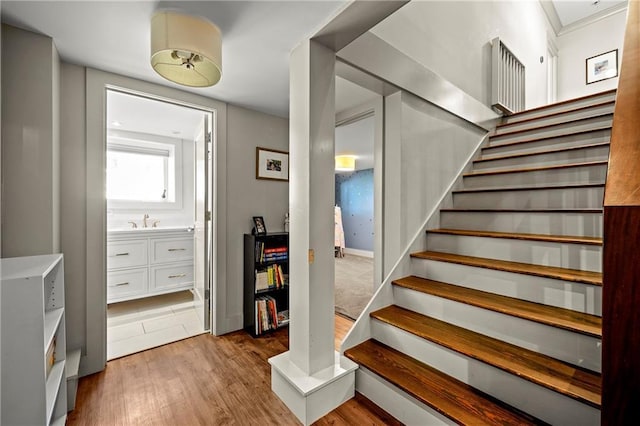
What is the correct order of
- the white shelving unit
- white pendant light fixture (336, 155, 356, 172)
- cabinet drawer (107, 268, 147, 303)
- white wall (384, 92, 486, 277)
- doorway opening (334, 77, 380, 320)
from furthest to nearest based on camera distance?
white pendant light fixture (336, 155, 356, 172) < cabinet drawer (107, 268, 147, 303) < doorway opening (334, 77, 380, 320) < white wall (384, 92, 486, 277) < the white shelving unit

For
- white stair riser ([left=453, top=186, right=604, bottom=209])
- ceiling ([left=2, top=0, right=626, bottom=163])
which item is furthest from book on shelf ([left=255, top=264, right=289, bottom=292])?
white stair riser ([left=453, top=186, right=604, bottom=209])

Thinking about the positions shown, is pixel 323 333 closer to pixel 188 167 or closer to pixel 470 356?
pixel 470 356

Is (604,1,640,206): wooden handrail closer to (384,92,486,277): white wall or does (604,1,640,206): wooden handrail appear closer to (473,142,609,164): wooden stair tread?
(384,92,486,277): white wall

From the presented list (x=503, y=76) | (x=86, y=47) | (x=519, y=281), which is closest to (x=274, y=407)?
(x=519, y=281)

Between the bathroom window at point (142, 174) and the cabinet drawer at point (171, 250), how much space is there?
743 millimetres

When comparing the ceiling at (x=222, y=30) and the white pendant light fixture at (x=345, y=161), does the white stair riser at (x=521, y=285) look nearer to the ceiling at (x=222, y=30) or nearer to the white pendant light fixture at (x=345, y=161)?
the ceiling at (x=222, y=30)

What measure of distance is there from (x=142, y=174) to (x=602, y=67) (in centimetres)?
744

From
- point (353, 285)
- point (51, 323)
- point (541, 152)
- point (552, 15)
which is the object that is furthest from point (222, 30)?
point (552, 15)

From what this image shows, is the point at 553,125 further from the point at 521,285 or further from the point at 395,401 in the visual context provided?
the point at 395,401

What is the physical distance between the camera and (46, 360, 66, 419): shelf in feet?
3.69

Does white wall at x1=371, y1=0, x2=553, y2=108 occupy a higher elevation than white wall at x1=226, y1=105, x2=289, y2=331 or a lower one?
higher

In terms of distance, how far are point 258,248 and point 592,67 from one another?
620cm

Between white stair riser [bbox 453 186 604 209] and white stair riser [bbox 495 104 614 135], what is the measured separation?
3.73ft

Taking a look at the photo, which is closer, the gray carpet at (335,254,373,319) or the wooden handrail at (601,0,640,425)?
the wooden handrail at (601,0,640,425)
